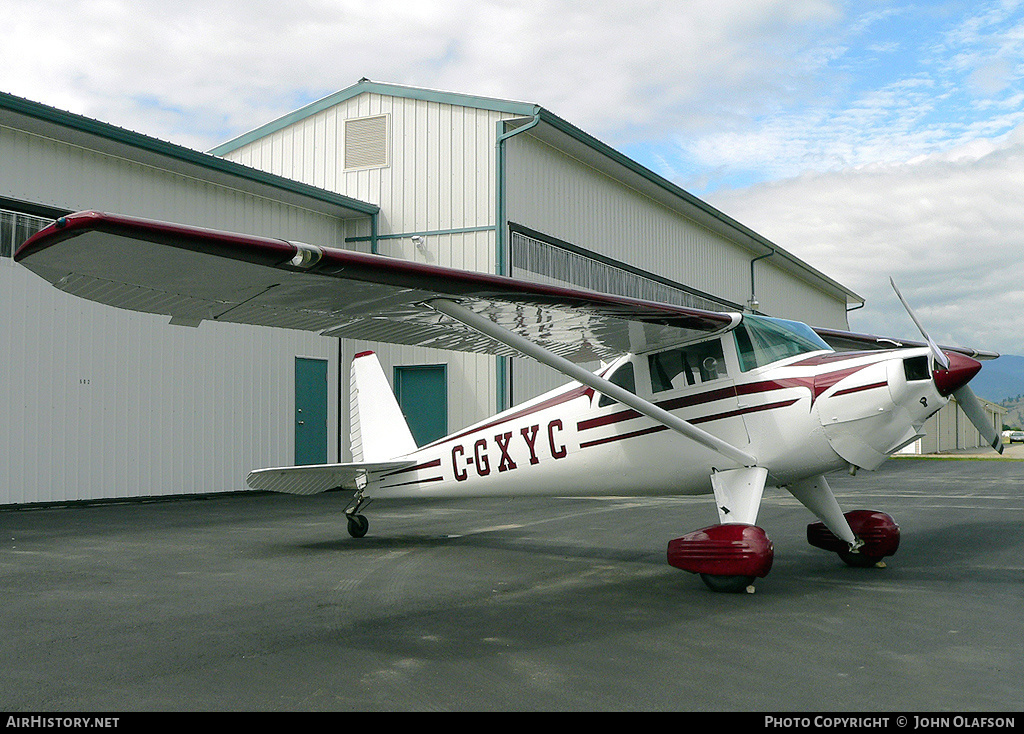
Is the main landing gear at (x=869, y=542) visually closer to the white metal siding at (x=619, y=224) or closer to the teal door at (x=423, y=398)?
the teal door at (x=423, y=398)

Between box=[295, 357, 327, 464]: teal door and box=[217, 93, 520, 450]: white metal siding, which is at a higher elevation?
box=[217, 93, 520, 450]: white metal siding

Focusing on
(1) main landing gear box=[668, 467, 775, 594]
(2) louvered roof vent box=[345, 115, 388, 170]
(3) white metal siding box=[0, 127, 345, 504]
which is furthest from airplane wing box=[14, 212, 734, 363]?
(2) louvered roof vent box=[345, 115, 388, 170]

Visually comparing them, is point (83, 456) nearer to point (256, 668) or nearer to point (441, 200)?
point (441, 200)

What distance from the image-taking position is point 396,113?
19.1 meters

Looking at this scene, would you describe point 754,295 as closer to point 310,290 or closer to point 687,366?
point 687,366

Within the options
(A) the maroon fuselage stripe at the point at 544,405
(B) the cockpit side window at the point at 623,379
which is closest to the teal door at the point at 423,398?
(A) the maroon fuselage stripe at the point at 544,405

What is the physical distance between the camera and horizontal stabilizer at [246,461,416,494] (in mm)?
8773

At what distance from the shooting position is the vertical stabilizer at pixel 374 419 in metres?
9.77

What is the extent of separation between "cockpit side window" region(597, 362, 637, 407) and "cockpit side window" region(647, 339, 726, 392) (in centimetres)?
21

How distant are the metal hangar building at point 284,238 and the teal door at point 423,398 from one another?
0.04 m

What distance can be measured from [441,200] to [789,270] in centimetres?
2432

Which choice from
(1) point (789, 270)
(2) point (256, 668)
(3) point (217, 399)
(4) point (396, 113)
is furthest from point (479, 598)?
(1) point (789, 270)

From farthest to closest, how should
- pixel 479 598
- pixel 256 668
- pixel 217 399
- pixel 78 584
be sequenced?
pixel 217 399 → pixel 78 584 → pixel 479 598 → pixel 256 668

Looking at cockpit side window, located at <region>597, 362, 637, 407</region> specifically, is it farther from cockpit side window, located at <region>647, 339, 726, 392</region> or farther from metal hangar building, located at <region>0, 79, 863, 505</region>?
metal hangar building, located at <region>0, 79, 863, 505</region>
